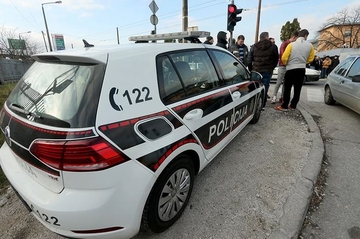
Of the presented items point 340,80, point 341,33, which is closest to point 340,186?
point 340,80

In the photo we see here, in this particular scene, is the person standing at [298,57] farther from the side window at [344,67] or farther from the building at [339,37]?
the building at [339,37]

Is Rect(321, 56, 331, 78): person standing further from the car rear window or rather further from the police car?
the car rear window

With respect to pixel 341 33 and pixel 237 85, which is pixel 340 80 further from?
pixel 341 33

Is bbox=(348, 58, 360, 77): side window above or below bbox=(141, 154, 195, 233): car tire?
above

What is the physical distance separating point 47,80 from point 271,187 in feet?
8.39

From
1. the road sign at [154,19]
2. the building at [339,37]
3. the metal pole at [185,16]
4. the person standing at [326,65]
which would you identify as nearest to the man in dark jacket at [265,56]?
the metal pole at [185,16]

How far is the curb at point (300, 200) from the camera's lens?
1931 mm

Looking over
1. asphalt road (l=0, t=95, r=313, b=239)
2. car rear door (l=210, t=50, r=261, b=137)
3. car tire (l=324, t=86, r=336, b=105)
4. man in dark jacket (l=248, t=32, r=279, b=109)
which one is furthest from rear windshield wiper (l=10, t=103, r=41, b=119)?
car tire (l=324, t=86, r=336, b=105)

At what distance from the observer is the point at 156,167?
5.19 ft

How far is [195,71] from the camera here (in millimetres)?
2311

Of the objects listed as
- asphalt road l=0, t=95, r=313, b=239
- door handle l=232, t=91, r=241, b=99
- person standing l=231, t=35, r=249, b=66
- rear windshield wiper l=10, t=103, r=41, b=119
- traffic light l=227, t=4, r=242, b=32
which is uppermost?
traffic light l=227, t=4, r=242, b=32

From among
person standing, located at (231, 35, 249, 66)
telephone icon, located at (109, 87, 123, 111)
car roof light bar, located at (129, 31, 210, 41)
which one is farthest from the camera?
person standing, located at (231, 35, 249, 66)

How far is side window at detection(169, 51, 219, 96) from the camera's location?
6.80 feet

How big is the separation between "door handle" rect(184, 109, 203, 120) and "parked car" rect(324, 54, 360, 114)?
4.24 m
